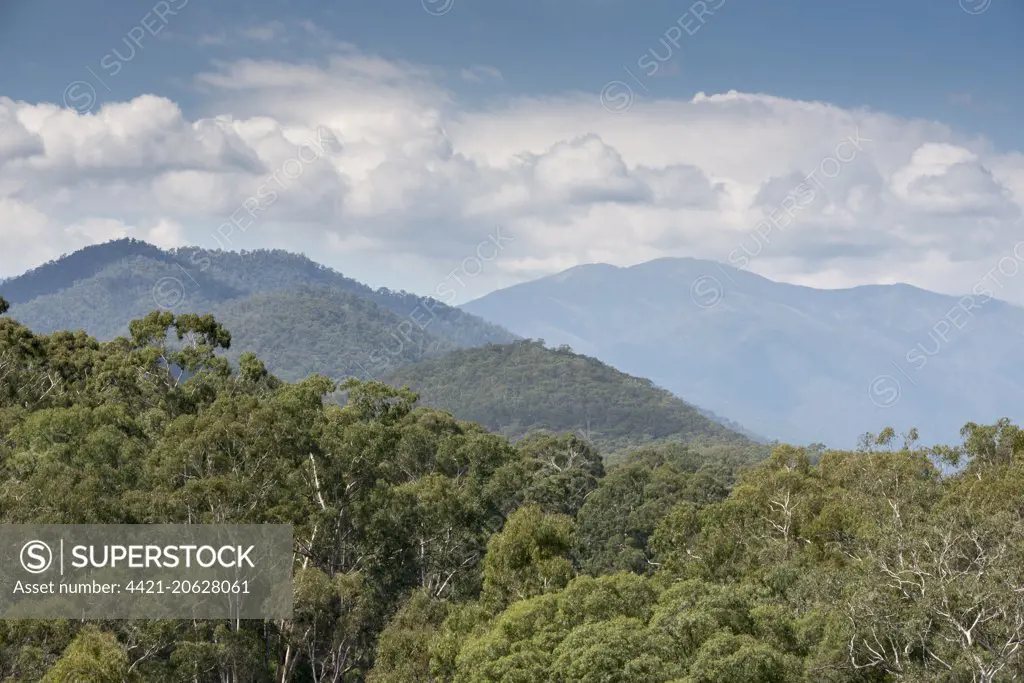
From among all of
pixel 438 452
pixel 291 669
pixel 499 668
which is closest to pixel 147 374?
pixel 438 452

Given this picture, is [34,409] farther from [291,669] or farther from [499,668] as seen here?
[499,668]

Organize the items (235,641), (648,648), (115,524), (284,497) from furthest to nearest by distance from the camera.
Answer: (284,497), (115,524), (235,641), (648,648)

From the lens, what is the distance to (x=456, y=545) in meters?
28.4

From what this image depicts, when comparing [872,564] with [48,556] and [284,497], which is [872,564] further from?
[48,556]

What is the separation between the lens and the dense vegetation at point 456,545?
1673 centimetres

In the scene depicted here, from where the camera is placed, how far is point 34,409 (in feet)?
116

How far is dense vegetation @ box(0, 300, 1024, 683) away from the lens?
16734 mm

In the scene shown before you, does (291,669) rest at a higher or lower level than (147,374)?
lower

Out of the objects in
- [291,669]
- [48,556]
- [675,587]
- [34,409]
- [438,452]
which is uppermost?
[34,409]

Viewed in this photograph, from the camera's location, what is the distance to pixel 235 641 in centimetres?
2100

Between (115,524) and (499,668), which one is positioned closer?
(499,668)

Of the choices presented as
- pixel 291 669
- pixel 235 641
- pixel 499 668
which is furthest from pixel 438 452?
pixel 499 668

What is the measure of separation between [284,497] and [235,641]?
457cm

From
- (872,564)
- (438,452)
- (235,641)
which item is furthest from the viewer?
(438,452)
